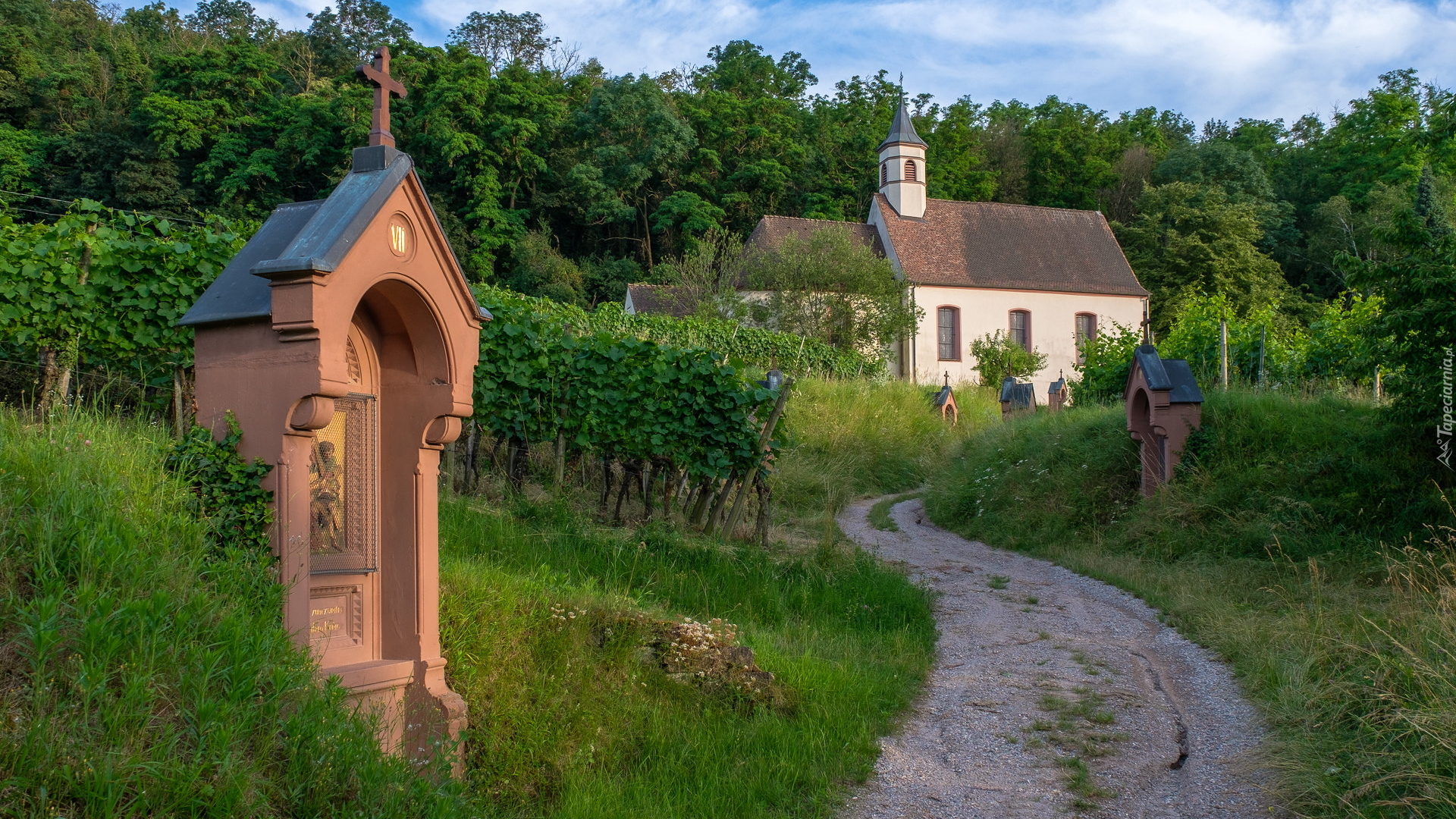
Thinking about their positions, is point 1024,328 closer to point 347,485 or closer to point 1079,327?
point 1079,327

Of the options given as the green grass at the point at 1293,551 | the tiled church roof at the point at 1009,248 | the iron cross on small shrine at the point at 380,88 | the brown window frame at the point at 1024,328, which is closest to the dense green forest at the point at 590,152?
the tiled church roof at the point at 1009,248

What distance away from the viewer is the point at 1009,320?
151 ft

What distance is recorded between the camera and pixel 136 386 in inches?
298

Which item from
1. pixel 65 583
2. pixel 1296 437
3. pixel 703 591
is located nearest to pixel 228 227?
pixel 703 591

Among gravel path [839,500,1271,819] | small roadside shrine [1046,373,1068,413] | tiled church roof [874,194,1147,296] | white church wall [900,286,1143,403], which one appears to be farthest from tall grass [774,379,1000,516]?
tiled church roof [874,194,1147,296]

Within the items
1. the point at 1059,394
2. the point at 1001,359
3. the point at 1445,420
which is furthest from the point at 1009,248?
the point at 1445,420

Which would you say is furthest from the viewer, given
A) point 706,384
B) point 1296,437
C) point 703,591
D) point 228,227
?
point 1296,437

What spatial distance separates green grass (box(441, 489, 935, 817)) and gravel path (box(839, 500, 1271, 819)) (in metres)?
0.30

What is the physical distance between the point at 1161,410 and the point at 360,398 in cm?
1165

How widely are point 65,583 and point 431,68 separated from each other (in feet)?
162

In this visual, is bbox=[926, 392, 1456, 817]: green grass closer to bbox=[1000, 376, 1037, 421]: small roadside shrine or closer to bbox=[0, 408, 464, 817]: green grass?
bbox=[0, 408, 464, 817]: green grass

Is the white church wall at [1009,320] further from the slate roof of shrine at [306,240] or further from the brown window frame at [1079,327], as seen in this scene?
the slate roof of shrine at [306,240]

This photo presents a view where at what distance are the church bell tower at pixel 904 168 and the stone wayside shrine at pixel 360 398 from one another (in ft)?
141

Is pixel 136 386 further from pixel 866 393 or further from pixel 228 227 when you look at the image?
pixel 866 393
